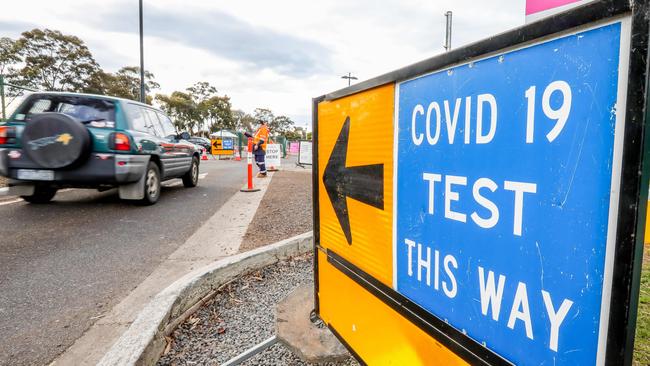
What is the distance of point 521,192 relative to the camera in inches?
32.1

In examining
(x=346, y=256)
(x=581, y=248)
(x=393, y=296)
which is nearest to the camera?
(x=581, y=248)

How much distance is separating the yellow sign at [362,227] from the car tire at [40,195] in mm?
5818

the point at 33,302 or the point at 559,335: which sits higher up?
the point at 559,335

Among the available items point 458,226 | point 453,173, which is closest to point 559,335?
point 458,226

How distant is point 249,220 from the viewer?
197 inches

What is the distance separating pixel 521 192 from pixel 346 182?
0.87m

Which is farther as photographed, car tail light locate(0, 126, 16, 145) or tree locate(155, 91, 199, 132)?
tree locate(155, 91, 199, 132)

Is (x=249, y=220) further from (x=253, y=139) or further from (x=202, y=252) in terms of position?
(x=253, y=139)

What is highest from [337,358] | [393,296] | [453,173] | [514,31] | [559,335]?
[514,31]

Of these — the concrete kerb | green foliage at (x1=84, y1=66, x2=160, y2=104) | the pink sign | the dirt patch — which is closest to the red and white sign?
the pink sign

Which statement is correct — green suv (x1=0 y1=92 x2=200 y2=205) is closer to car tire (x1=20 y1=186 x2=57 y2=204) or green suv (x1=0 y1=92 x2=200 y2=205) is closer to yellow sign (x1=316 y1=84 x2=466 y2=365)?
car tire (x1=20 y1=186 x2=57 y2=204)

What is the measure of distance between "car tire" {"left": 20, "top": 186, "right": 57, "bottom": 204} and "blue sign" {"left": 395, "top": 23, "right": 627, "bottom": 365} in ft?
21.5

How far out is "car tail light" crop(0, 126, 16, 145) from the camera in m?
4.88

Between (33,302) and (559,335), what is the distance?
3144 mm
